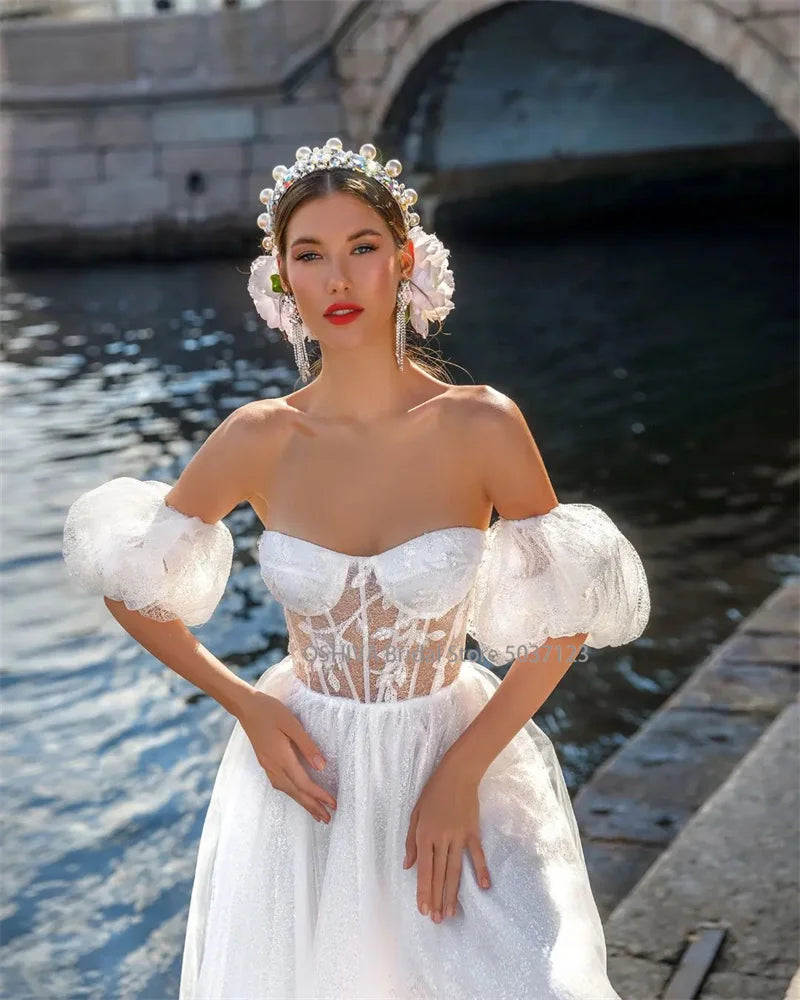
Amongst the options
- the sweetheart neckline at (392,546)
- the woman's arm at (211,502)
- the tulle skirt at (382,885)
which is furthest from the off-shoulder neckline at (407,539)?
the tulle skirt at (382,885)

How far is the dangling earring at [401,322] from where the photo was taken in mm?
2109

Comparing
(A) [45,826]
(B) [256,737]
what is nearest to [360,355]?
(B) [256,737]

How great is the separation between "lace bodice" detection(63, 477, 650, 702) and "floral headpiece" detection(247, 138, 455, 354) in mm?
325

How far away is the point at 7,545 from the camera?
7.29 metres

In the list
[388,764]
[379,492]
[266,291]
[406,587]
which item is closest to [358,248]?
[266,291]

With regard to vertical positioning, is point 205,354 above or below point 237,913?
below

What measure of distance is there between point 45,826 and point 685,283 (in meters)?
10.8

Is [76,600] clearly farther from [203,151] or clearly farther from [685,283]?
[203,151]

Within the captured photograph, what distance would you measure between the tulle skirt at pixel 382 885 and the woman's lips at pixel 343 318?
52cm

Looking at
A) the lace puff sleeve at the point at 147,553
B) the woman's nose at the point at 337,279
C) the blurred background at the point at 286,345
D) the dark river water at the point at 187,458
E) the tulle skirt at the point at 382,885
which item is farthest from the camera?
the blurred background at the point at 286,345

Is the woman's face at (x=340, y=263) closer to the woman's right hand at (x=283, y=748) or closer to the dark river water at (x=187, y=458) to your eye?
the woman's right hand at (x=283, y=748)

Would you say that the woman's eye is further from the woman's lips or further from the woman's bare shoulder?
the woman's bare shoulder

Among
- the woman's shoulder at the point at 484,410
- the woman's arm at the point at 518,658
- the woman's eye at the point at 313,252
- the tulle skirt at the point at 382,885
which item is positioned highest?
Result: the woman's eye at the point at 313,252

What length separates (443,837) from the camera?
6.30 ft
